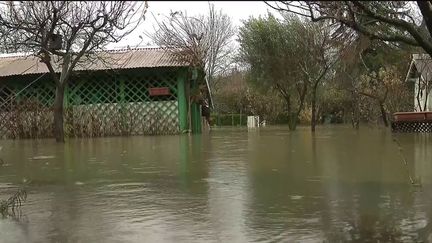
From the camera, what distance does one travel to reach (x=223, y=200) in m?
5.87

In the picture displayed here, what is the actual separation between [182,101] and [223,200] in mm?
15630

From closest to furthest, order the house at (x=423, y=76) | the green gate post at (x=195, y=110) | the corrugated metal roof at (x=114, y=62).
Answer: the corrugated metal roof at (x=114, y=62), the green gate post at (x=195, y=110), the house at (x=423, y=76)

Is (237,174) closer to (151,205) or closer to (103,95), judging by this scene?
(151,205)

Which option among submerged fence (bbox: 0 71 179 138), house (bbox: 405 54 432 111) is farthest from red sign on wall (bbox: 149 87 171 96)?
house (bbox: 405 54 432 111)

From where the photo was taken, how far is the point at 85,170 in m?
8.73

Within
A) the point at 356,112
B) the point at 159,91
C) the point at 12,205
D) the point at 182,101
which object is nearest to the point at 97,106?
the point at 159,91

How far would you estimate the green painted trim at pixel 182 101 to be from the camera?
2119 cm

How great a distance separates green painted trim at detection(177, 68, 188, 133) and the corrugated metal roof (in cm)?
87

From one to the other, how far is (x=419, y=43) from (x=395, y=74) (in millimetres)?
22627

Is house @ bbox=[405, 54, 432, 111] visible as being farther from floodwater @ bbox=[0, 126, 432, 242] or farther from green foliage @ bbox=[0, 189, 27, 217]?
green foliage @ bbox=[0, 189, 27, 217]

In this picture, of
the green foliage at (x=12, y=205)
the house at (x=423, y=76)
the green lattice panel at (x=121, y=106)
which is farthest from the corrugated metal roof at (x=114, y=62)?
the green foliage at (x=12, y=205)

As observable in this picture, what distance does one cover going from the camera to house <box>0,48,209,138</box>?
19.7 metres

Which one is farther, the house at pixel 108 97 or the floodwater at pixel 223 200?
the house at pixel 108 97

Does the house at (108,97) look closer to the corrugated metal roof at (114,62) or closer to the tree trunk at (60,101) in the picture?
the corrugated metal roof at (114,62)
